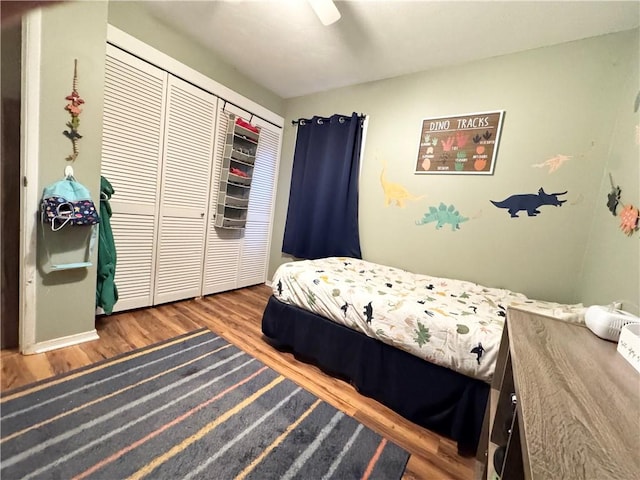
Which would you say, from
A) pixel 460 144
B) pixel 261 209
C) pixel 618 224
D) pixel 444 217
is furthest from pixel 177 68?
pixel 618 224

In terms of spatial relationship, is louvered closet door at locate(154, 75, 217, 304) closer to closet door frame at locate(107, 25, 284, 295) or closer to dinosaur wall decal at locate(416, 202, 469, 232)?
closet door frame at locate(107, 25, 284, 295)

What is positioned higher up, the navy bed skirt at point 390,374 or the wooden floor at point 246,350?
the navy bed skirt at point 390,374

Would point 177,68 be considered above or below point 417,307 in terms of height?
above

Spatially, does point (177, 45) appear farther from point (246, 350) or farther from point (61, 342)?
point (246, 350)

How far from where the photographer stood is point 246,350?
1913mm

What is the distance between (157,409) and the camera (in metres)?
1.27

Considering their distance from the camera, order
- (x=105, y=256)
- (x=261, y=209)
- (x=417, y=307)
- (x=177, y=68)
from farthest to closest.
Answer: (x=261, y=209), (x=177, y=68), (x=105, y=256), (x=417, y=307)

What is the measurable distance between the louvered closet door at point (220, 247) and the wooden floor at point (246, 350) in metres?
0.31

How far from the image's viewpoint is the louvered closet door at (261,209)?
3.09 m

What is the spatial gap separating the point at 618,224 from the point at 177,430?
2.55m

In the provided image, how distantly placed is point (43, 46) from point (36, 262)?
3.87 feet

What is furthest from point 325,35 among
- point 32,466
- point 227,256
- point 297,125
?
point 32,466

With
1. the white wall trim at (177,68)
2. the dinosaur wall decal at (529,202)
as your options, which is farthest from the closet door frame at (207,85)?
the dinosaur wall decal at (529,202)

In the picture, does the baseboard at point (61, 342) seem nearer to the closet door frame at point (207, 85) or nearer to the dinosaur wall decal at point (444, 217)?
the closet door frame at point (207, 85)
